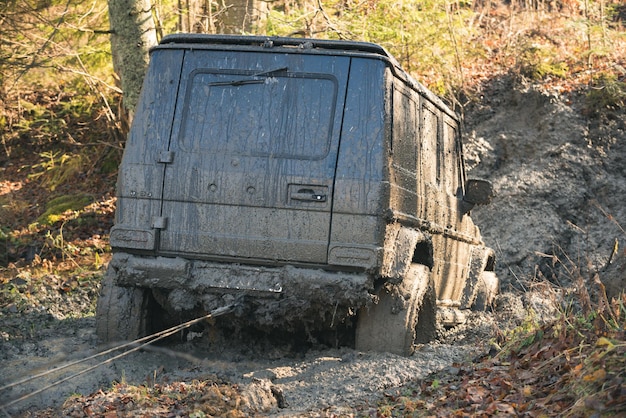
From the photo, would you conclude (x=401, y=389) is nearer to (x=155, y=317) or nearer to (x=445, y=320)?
(x=155, y=317)

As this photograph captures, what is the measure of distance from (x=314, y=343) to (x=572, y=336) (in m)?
2.37

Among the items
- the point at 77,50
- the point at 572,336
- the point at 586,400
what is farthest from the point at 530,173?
the point at 586,400

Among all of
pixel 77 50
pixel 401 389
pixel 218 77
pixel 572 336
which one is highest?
pixel 77 50

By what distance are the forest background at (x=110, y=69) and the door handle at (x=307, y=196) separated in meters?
4.00

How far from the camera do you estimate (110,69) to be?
607 inches

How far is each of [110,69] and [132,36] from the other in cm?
397

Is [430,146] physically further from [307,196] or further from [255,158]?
[255,158]

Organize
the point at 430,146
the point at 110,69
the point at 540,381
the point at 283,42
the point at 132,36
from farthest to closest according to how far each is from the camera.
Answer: the point at 110,69, the point at 132,36, the point at 430,146, the point at 283,42, the point at 540,381

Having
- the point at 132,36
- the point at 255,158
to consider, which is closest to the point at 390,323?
the point at 255,158

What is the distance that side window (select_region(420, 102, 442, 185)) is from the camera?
7.80 metres

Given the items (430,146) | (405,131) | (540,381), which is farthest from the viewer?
(430,146)

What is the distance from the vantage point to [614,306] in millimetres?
5488

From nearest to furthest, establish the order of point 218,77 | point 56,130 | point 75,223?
1. point 218,77
2. point 75,223
3. point 56,130

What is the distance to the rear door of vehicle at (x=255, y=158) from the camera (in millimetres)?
6520
